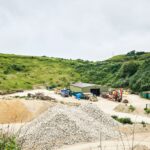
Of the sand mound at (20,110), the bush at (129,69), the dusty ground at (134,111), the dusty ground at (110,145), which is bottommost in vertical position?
the dusty ground at (110,145)

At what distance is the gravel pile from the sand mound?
210 inches

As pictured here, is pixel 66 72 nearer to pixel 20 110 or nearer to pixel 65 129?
pixel 20 110

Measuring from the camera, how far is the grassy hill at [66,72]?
87688 millimetres

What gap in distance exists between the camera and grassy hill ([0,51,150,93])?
288 feet

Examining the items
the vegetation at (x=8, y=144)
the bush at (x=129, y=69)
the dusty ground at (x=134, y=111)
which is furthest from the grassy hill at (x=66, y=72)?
the vegetation at (x=8, y=144)

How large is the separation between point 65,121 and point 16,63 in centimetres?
8794

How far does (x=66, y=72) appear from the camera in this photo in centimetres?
11338

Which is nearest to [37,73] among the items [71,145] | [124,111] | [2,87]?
[2,87]

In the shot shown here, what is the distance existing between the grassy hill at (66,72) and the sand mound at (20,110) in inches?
1571

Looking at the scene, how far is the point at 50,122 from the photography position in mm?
31672

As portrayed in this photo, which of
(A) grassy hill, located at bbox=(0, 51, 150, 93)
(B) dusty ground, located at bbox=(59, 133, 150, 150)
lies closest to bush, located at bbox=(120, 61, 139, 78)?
(A) grassy hill, located at bbox=(0, 51, 150, 93)

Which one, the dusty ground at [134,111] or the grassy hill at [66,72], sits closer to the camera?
the dusty ground at [134,111]

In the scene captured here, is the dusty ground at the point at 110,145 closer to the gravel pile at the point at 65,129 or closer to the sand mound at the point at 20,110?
the gravel pile at the point at 65,129

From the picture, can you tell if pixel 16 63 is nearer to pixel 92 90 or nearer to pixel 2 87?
pixel 2 87
